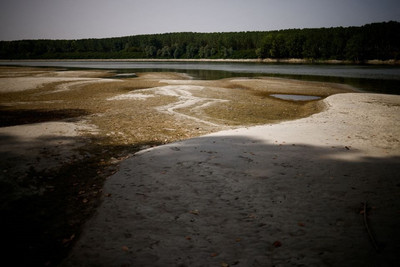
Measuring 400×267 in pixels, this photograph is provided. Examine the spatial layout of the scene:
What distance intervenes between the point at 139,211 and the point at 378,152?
9.75 metres

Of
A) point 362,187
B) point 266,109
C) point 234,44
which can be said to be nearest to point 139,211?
point 362,187

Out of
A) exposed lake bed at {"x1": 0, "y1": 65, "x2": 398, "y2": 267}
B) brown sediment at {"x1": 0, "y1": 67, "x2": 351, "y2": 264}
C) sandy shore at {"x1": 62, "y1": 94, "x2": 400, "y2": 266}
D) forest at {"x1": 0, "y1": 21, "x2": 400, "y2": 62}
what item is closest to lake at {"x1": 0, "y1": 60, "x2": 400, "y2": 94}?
exposed lake bed at {"x1": 0, "y1": 65, "x2": 398, "y2": 267}

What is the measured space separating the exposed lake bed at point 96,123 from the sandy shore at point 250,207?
1.14 metres

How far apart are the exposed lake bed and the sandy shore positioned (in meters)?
1.14

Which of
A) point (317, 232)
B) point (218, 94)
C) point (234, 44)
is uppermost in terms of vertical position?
point (234, 44)

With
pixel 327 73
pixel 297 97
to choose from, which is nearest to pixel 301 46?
pixel 327 73

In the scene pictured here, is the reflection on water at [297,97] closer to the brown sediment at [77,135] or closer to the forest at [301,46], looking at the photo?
the brown sediment at [77,135]

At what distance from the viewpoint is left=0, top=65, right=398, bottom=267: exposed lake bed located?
7930mm

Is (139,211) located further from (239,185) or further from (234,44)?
(234,44)

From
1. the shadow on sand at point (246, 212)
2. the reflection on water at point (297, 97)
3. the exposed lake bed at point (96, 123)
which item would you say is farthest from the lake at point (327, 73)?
the shadow on sand at point (246, 212)

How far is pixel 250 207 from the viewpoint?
6.09 meters

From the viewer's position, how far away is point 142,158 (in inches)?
379

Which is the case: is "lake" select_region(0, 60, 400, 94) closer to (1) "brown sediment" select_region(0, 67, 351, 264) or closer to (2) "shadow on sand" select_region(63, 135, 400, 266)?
(1) "brown sediment" select_region(0, 67, 351, 264)

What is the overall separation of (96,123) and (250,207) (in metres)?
13.2
